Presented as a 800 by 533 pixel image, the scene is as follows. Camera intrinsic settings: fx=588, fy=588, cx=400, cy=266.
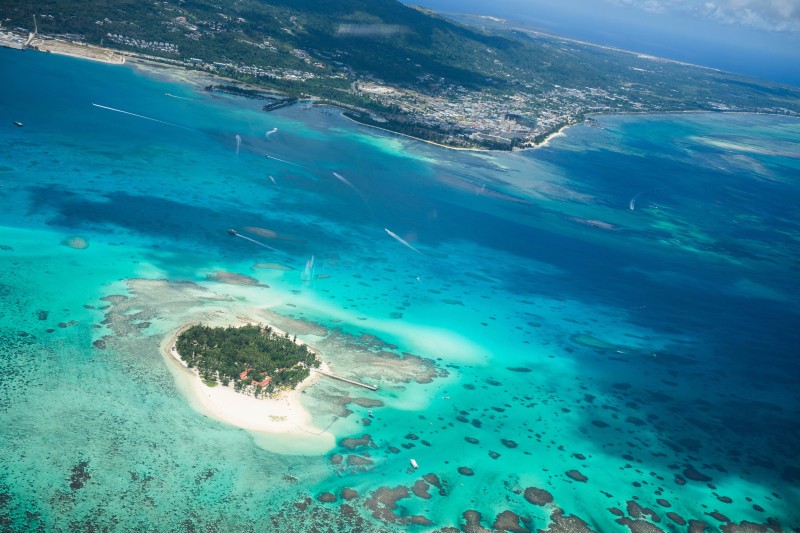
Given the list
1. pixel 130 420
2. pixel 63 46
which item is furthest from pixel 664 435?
pixel 63 46

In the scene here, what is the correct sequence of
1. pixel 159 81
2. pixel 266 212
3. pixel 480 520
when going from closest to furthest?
pixel 480 520, pixel 266 212, pixel 159 81

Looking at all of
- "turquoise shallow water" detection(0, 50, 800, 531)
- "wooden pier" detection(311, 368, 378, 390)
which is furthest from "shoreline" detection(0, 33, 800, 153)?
"wooden pier" detection(311, 368, 378, 390)

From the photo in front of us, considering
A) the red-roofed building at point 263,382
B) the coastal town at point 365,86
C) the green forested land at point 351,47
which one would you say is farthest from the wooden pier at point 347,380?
the green forested land at point 351,47

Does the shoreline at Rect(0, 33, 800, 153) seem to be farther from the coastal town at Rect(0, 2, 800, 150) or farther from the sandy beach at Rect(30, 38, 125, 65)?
the coastal town at Rect(0, 2, 800, 150)

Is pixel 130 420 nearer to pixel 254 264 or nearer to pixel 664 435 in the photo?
pixel 254 264

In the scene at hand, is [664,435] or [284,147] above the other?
[284,147]

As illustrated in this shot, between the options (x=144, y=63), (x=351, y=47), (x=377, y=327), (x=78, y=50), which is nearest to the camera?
(x=377, y=327)

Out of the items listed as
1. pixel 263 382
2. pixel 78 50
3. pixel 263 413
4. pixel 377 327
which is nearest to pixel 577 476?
pixel 377 327

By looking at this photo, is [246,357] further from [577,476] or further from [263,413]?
[577,476]
